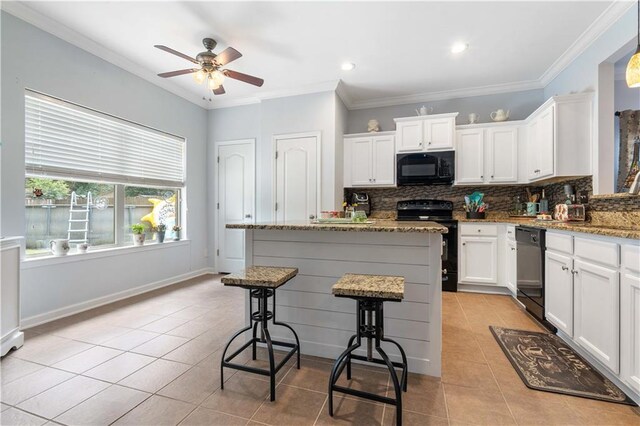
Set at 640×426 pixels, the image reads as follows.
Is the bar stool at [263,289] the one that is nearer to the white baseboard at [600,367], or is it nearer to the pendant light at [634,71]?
the white baseboard at [600,367]

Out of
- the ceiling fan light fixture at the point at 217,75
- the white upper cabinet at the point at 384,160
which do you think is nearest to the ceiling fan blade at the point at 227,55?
the ceiling fan light fixture at the point at 217,75

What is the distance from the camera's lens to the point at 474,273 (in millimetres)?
3773

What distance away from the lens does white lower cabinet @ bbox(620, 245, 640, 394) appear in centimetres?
157

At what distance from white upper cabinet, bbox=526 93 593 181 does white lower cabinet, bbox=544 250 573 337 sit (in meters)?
1.13

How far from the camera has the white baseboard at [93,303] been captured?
2650mm

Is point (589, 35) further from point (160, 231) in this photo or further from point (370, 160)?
point (160, 231)

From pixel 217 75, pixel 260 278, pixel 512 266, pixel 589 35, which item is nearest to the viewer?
pixel 260 278

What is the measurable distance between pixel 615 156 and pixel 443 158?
1728 millimetres

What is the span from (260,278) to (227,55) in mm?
2194

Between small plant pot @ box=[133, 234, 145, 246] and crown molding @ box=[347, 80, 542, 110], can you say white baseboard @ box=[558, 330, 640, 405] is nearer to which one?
crown molding @ box=[347, 80, 542, 110]

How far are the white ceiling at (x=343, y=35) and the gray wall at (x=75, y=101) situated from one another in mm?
170

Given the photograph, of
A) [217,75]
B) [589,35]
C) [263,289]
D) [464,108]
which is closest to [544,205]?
[464,108]

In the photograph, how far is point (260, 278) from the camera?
5.79ft

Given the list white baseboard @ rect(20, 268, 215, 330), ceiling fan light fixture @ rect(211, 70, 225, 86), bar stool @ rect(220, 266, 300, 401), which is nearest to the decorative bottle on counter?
bar stool @ rect(220, 266, 300, 401)
